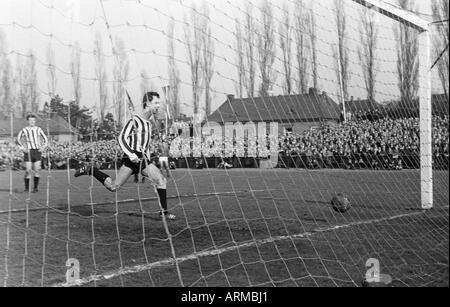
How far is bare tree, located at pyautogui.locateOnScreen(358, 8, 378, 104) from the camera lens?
6.74 m

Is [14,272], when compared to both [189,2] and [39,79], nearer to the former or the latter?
[39,79]

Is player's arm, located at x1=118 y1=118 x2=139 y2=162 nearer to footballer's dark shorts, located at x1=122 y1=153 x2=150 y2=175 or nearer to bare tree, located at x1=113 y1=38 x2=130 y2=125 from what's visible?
footballer's dark shorts, located at x1=122 y1=153 x2=150 y2=175

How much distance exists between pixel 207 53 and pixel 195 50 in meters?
0.14

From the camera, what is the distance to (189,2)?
184 inches

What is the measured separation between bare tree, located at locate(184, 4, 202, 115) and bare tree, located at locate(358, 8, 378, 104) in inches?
112

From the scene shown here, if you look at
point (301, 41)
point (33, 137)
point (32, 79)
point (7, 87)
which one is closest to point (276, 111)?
point (301, 41)

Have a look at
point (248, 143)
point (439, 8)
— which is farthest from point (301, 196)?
point (248, 143)

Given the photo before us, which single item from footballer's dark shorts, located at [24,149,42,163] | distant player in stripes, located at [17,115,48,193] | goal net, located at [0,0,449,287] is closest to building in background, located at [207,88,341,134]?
goal net, located at [0,0,449,287]

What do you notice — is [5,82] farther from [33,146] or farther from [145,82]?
[33,146]

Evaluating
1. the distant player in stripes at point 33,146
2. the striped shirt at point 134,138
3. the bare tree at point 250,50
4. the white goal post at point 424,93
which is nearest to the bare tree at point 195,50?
the bare tree at point 250,50

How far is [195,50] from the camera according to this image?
16.6ft

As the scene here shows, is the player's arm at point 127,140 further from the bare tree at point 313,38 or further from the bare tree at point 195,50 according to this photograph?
the bare tree at point 313,38
